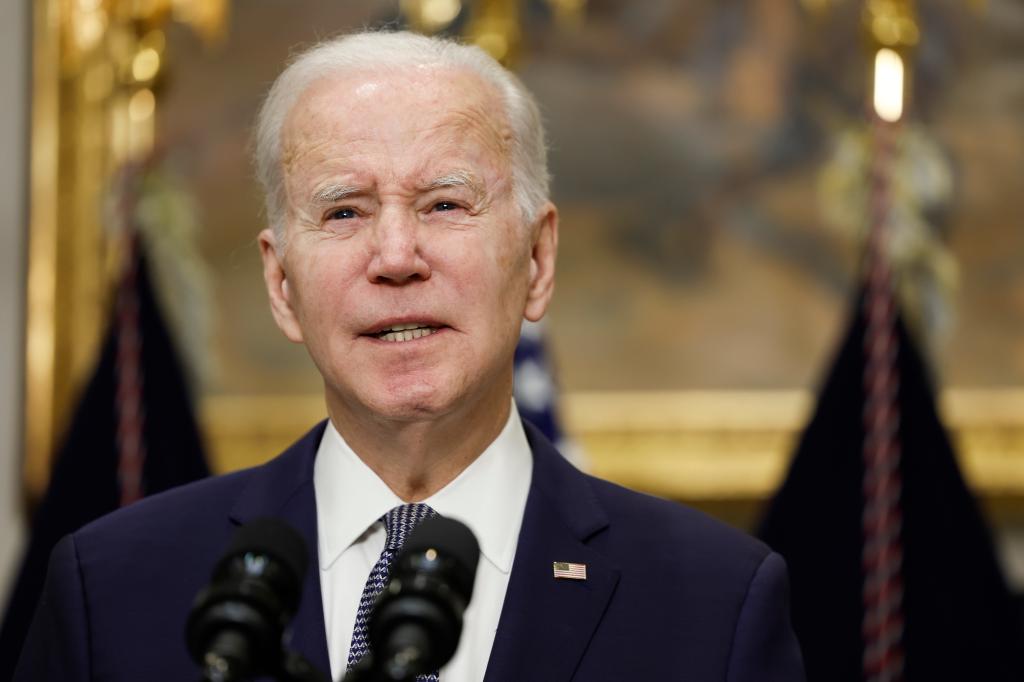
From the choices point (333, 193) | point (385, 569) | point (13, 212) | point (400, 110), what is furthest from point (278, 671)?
point (13, 212)

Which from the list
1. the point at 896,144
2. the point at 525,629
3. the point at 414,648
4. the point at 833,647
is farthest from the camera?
the point at 896,144

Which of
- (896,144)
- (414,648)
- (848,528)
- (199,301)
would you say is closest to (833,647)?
(848,528)

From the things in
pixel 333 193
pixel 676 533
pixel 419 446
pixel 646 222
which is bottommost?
pixel 676 533

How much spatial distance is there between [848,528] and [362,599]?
9.14 feet

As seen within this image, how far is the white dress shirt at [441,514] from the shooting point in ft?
7.04

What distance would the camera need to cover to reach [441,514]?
7.03ft

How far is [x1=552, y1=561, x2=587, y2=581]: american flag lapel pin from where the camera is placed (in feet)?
7.22

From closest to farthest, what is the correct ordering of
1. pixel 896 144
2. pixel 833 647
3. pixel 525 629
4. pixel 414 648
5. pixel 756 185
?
pixel 414 648, pixel 525 629, pixel 833 647, pixel 896 144, pixel 756 185

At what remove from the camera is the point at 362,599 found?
6.97 ft

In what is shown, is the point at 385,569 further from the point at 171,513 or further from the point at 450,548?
the point at 450,548

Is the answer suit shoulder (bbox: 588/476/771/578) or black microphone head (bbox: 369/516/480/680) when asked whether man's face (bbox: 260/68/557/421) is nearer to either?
suit shoulder (bbox: 588/476/771/578)

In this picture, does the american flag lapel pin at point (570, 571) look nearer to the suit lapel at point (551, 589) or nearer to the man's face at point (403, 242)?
the suit lapel at point (551, 589)

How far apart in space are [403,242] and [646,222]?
3.82 m

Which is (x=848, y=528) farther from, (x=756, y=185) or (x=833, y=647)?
(x=756, y=185)
